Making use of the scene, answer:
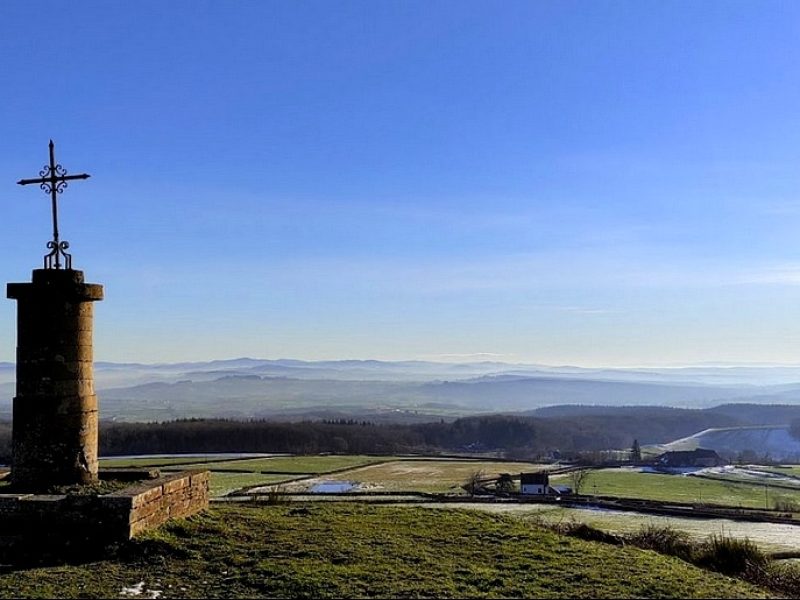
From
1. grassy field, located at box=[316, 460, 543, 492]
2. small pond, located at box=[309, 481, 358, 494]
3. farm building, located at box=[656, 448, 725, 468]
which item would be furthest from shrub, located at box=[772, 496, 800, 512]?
farm building, located at box=[656, 448, 725, 468]

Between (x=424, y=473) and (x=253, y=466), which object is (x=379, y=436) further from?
(x=424, y=473)

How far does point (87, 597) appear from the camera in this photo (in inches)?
384

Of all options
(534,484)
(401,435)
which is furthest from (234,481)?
(401,435)

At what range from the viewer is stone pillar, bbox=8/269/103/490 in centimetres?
1373

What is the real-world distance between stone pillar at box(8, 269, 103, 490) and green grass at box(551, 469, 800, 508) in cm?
3596

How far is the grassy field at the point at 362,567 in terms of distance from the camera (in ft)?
33.1

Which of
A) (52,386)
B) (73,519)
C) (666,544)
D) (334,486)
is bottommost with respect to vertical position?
(334,486)

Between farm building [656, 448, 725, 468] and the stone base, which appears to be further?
farm building [656, 448, 725, 468]

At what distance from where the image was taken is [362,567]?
36.6ft

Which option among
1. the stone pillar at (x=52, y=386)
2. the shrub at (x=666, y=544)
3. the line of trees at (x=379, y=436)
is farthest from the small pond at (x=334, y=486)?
the stone pillar at (x=52, y=386)

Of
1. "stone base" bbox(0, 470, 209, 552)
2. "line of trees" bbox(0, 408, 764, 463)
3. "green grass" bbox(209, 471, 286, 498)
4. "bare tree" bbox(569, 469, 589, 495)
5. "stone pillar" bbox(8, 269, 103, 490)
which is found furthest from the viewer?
"line of trees" bbox(0, 408, 764, 463)

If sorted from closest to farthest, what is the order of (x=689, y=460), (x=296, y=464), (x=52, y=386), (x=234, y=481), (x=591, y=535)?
1. (x=52, y=386)
2. (x=591, y=535)
3. (x=234, y=481)
4. (x=296, y=464)
5. (x=689, y=460)

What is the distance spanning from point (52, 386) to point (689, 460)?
270 feet

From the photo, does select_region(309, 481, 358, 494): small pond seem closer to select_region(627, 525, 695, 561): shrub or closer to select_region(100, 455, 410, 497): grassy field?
select_region(100, 455, 410, 497): grassy field
